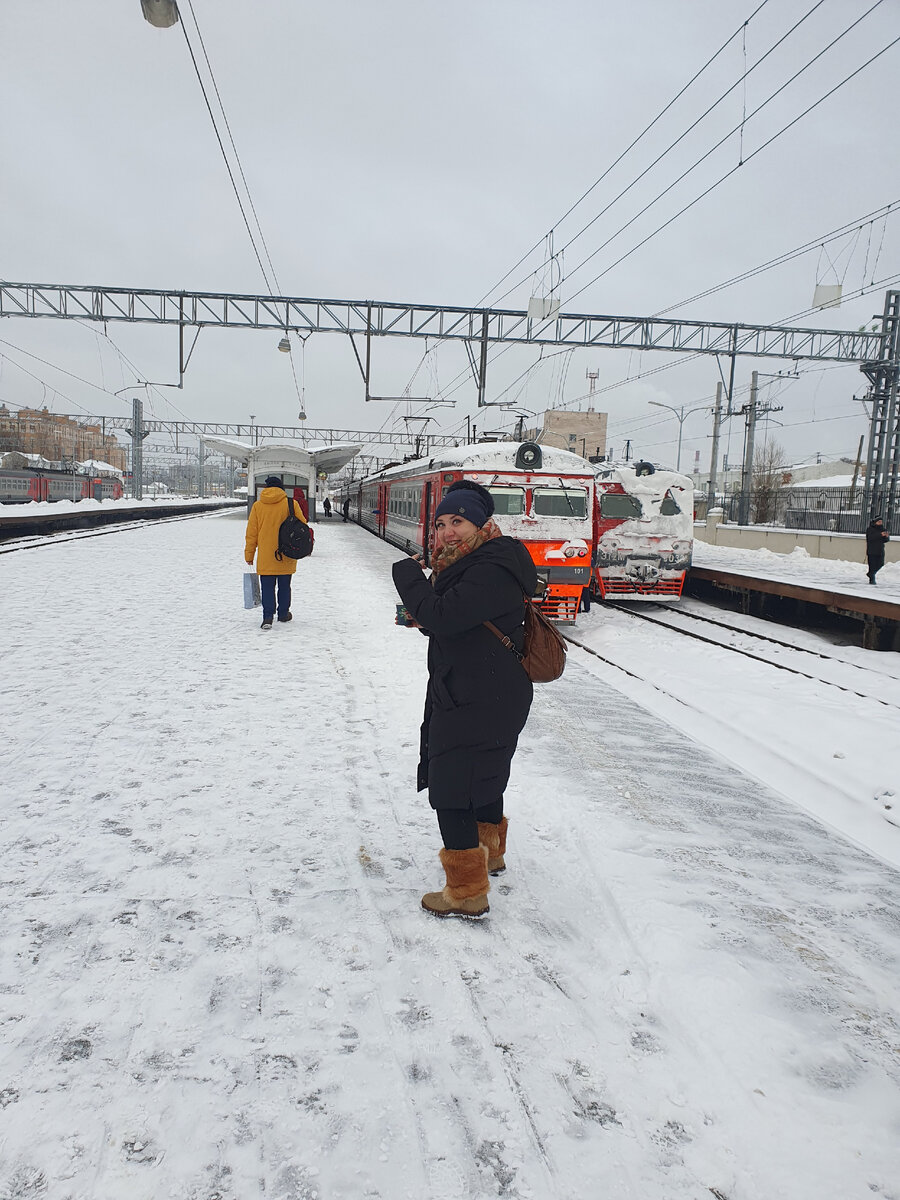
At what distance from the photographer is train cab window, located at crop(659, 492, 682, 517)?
549 inches

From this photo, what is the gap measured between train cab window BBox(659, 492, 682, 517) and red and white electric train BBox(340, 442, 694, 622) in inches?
0.8

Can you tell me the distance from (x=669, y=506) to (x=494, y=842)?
38.8 feet

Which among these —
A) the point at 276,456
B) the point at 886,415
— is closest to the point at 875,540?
the point at 886,415

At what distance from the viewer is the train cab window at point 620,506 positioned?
45.4 feet

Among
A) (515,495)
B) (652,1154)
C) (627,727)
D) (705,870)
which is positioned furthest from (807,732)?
(515,495)

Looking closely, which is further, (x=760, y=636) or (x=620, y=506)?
(x=620, y=506)

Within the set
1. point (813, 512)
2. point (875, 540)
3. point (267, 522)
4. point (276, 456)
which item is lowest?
point (875, 540)

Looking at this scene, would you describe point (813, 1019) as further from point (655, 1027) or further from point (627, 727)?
point (627, 727)

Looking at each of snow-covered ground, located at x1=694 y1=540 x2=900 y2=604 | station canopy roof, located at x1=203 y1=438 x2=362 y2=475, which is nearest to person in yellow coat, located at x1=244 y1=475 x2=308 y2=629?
snow-covered ground, located at x1=694 y1=540 x2=900 y2=604

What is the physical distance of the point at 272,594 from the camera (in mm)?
8891

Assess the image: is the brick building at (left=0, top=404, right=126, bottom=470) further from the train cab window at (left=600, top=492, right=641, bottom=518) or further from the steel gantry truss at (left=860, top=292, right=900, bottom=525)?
the train cab window at (left=600, top=492, right=641, bottom=518)

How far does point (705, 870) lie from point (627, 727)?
2.42 metres

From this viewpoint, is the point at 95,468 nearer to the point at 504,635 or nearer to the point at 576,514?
the point at 576,514

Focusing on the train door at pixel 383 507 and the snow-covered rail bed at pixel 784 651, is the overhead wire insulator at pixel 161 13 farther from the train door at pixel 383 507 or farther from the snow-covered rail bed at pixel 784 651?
the train door at pixel 383 507
